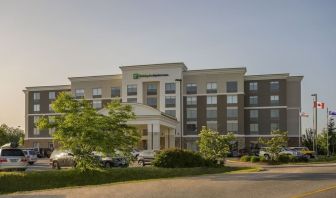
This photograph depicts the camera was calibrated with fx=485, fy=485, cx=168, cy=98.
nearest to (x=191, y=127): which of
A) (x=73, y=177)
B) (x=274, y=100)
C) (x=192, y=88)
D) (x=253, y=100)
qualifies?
(x=192, y=88)

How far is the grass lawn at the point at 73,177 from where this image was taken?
22.7 metres

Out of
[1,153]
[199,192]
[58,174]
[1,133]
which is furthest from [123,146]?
[1,133]

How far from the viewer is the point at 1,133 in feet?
204

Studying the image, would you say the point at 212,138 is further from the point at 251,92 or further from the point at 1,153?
the point at 251,92

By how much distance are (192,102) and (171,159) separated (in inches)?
2344

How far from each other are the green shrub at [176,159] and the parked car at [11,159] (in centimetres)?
873

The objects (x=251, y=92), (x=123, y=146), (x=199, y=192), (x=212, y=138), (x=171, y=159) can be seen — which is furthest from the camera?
(x=251, y=92)

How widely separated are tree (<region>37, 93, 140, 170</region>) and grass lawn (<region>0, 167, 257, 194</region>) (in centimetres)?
77

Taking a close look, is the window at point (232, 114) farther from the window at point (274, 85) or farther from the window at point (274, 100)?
the window at point (274, 85)

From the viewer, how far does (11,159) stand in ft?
93.4

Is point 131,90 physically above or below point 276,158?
above

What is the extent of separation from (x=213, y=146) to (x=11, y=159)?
1486 centimetres

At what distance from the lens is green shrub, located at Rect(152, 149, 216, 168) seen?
1265 inches

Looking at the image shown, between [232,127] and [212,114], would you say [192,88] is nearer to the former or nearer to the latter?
[212,114]
